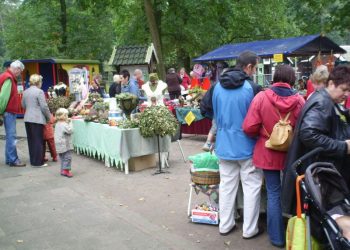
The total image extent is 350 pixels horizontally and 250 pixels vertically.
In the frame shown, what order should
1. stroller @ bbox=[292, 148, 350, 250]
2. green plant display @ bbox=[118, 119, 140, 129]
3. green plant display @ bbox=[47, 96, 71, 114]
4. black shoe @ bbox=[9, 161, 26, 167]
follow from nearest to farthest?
stroller @ bbox=[292, 148, 350, 250] < green plant display @ bbox=[118, 119, 140, 129] < black shoe @ bbox=[9, 161, 26, 167] < green plant display @ bbox=[47, 96, 71, 114]

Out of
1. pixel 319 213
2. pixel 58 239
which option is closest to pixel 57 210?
pixel 58 239

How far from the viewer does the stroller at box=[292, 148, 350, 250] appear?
2883 mm

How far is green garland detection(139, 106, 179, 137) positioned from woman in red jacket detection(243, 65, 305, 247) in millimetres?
3276

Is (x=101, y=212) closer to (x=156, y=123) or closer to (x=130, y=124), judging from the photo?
(x=156, y=123)

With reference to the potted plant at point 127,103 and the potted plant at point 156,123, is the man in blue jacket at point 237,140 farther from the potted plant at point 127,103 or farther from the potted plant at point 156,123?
the potted plant at point 127,103

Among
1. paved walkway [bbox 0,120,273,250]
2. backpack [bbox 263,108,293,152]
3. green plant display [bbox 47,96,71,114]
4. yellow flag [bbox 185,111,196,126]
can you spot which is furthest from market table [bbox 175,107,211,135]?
backpack [bbox 263,108,293,152]

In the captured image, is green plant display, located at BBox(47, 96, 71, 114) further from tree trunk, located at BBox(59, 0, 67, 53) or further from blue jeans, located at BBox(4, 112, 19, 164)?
tree trunk, located at BBox(59, 0, 67, 53)

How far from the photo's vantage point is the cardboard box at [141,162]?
25.9 feet

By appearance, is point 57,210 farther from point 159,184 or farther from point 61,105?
point 61,105

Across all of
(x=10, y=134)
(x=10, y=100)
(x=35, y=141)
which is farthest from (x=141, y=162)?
(x=10, y=100)

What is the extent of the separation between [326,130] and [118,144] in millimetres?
4692

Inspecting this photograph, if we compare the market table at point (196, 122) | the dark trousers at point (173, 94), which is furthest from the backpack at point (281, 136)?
the dark trousers at point (173, 94)

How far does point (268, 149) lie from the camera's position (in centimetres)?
411

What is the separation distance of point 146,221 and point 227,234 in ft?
3.63
